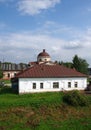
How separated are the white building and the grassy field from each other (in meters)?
6.76

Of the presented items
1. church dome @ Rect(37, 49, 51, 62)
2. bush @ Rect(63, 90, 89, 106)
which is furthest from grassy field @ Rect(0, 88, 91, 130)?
church dome @ Rect(37, 49, 51, 62)

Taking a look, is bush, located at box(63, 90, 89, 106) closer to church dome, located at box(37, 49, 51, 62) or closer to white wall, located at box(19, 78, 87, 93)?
white wall, located at box(19, 78, 87, 93)

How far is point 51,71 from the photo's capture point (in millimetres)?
40531

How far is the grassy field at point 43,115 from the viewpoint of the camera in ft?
88.6

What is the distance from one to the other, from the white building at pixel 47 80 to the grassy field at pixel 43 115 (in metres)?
6.76

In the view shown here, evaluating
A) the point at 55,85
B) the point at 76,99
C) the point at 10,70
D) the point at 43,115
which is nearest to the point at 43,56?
the point at 10,70

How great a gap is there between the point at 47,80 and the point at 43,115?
34.7 ft

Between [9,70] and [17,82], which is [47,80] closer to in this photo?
[17,82]

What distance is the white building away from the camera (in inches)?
1503

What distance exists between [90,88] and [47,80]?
22.9ft

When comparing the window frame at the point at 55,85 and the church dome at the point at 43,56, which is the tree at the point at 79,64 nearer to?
the church dome at the point at 43,56

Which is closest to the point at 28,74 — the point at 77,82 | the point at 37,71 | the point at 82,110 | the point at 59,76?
the point at 37,71

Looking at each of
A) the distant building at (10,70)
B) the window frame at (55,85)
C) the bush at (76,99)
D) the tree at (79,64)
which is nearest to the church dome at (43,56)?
the tree at (79,64)

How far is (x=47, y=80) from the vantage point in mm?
39125
